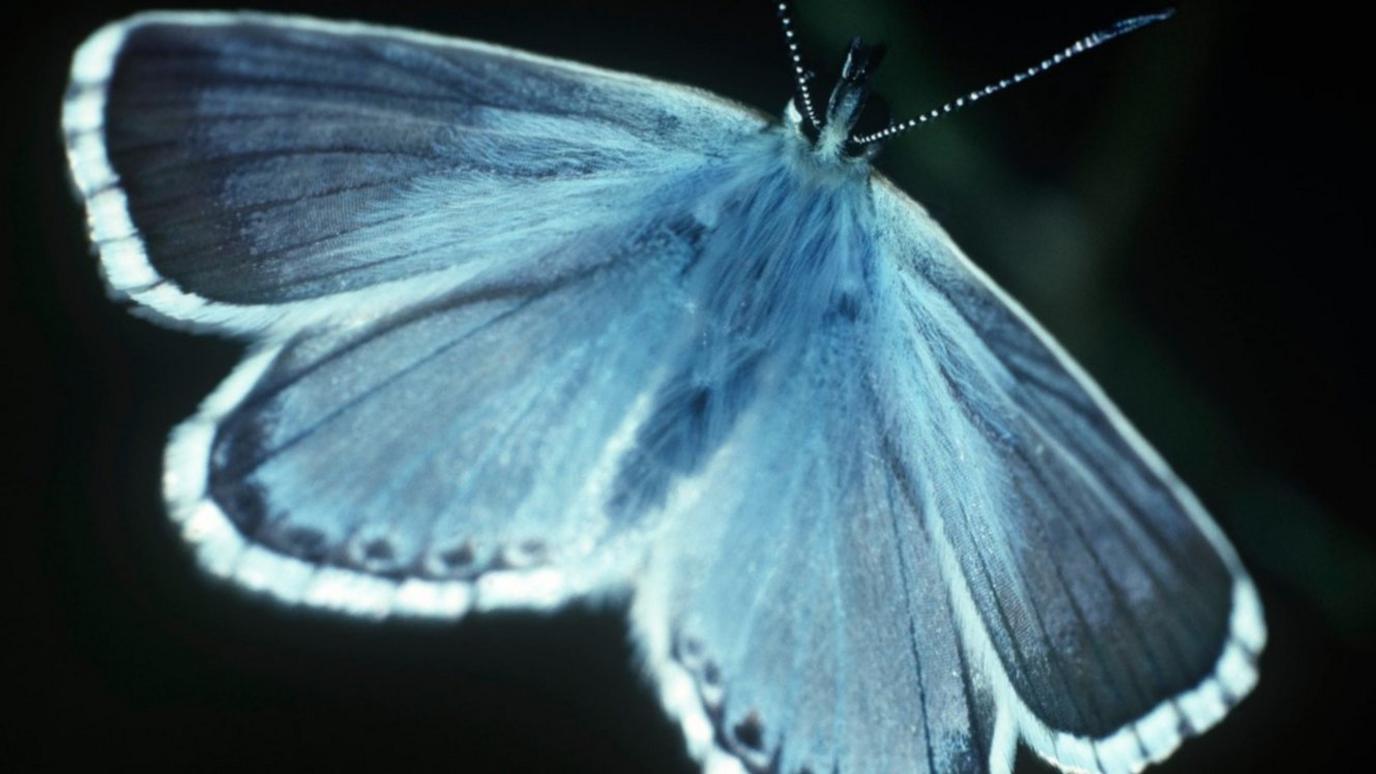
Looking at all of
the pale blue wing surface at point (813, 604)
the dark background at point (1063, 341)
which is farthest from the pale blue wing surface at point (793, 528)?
the dark background at point (1063, 341)

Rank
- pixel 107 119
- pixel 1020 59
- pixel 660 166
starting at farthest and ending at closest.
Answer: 1. pixel 1020 59
2. pixel 660 166
3. pixel 107 119

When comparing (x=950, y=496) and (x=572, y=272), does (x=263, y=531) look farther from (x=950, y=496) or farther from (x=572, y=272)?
(x=950, y=496)

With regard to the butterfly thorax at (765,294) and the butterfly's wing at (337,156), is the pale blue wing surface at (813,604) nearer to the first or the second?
the butterfly thorax at (765,294)

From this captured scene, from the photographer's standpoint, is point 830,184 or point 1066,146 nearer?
point 830,184

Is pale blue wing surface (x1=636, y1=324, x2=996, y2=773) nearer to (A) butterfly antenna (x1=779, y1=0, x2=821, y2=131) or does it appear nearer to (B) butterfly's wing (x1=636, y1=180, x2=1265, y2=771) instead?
(B) butterfly's wing (x1=636, y1=180, x2=1265, y2=771)

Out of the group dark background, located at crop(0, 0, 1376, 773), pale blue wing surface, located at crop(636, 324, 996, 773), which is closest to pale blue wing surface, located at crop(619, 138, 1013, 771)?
pale blue wing surface, located at crop(636, 324, 996, 773)

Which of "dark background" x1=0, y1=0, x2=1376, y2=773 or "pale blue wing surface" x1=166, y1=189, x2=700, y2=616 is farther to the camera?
"dark background" x1=0, y1=0, x2=1376, y2=773

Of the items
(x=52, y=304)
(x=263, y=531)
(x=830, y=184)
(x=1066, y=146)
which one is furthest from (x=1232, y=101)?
(x=52, y=304)

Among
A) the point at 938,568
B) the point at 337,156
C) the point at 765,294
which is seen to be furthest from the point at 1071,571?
the point at 337,156
